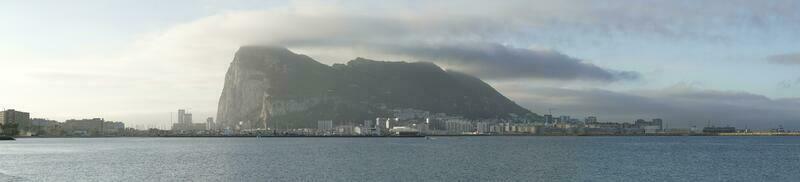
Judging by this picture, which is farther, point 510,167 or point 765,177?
point 510,167

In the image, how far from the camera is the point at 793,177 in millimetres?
91625

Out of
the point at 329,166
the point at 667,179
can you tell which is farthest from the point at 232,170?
the point at 667,179

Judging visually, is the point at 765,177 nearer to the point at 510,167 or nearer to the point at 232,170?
the point at 510,167

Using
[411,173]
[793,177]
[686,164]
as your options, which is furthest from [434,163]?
[793,177]

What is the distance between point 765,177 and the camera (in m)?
91.9

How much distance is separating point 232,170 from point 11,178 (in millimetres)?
27453

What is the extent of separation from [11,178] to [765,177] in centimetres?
9327

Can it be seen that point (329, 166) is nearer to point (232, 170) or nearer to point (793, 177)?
point (232, 170)

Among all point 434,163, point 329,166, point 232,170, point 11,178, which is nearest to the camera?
point 11,178

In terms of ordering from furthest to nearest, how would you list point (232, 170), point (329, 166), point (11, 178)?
point (329, 166)
point (232, 170)
point (11, 178)

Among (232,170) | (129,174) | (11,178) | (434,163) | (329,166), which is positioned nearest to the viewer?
(11,178)

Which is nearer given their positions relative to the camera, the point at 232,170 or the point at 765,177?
the point at 765,177

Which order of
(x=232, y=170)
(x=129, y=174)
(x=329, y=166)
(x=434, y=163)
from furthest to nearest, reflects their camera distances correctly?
1. (x=434, y=163)
2. (x=329, y=166)
3. (x=232, y=170)
4. (x=129, y=174)

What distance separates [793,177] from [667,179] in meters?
17.4
